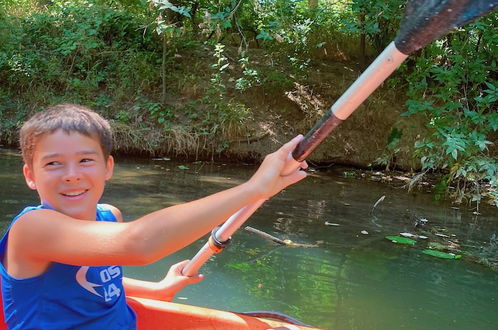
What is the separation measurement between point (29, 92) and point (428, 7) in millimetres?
6639

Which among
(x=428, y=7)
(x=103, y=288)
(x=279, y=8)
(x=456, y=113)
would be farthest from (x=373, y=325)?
(x=279, y=8)

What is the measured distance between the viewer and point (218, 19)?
Answer: 4922 mm

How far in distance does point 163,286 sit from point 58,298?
2.48ft

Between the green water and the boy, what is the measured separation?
4.39ft

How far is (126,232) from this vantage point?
95cm

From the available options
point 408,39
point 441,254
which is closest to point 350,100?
point 408,39

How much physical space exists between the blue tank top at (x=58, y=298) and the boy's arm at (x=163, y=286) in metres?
0.58

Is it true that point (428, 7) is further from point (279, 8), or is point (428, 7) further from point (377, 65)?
point (279, 8)

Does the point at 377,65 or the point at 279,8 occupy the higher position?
the point at 279,8

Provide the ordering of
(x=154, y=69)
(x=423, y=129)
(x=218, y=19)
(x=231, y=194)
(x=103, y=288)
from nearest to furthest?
(x=231, y=194) → (x=103, y=288) → (x=218, y=19) → (x=423, y=129) → (x=154, y=69)

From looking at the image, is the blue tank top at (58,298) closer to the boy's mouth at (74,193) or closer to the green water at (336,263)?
the boy's mouth at (74,193)

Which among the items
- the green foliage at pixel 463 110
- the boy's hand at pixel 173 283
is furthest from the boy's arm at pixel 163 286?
the green foliage at pixel 463 110

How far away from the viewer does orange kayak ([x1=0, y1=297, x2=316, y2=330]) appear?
1.72m

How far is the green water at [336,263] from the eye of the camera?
97.4 inches
